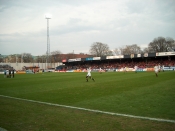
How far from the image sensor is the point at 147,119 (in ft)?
22.4

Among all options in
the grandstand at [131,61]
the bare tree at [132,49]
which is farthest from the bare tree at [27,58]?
the bare tree at [132,49]

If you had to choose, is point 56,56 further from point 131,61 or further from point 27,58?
point 131,61

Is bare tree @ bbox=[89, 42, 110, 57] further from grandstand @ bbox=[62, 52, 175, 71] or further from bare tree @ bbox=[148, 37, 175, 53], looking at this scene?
bare tree @ bbox=[148, 37, 175, 53]

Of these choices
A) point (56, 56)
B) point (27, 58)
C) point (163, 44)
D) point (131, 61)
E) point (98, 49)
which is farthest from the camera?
point (27, 58)

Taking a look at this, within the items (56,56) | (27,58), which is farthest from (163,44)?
(27,58)

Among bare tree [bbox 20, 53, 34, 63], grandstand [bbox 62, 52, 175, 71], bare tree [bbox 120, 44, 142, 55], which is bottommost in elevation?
grandstand [bbox 62, 52, 175, 71]

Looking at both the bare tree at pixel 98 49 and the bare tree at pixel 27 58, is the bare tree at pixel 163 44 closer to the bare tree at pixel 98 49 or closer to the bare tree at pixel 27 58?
the bare tree at pixel 98 49

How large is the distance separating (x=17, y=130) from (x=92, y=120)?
280cm

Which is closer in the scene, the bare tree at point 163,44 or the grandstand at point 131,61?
the grandstand at point 131,61

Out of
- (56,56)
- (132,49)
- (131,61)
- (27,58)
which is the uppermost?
(132,49)

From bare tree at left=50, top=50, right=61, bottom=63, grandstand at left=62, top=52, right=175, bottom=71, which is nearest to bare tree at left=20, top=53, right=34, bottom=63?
bare tree at left=50, top=50, right=61, bottom=63

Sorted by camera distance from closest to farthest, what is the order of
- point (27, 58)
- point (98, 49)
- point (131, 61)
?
point (131, 61) < point (98, 49) < point (27, 58)

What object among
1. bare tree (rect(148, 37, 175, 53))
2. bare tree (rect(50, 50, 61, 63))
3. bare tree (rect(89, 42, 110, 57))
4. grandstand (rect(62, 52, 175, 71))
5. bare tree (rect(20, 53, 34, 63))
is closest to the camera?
grandstand (rect(62, 52, 175, 71))

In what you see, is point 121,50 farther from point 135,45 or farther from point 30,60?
point 30,60
